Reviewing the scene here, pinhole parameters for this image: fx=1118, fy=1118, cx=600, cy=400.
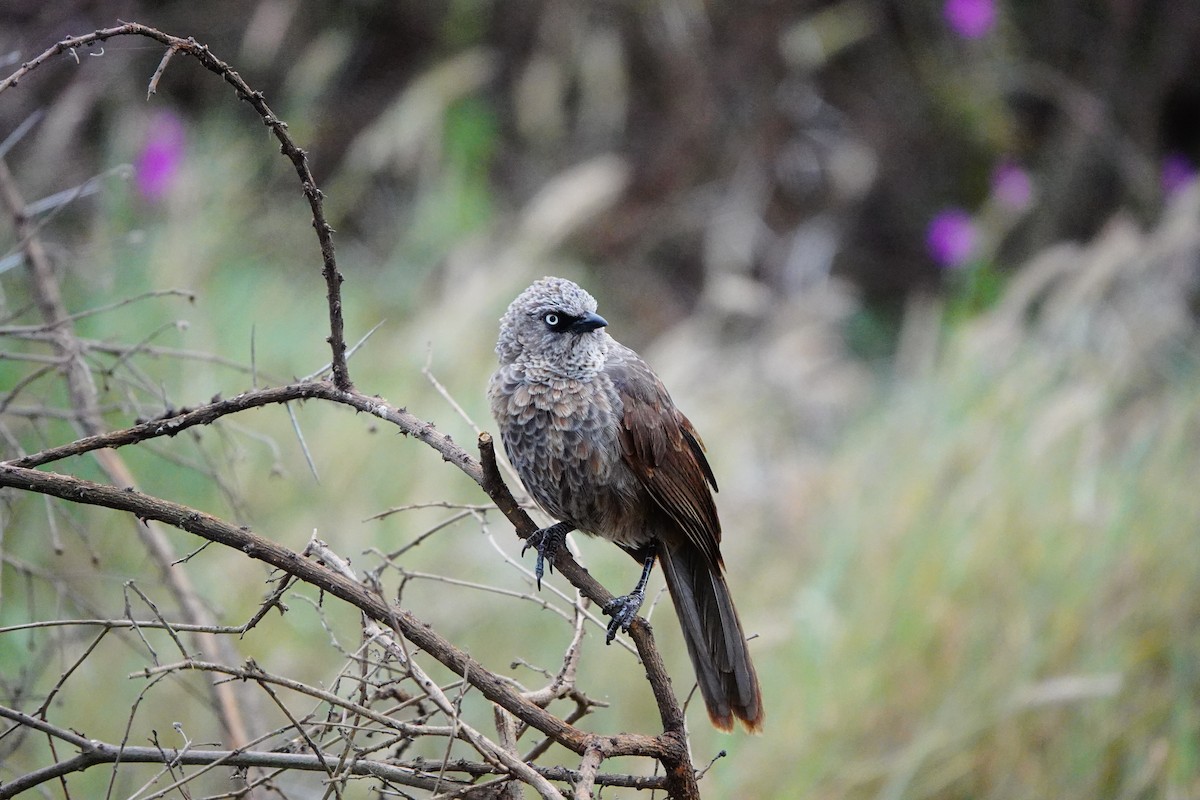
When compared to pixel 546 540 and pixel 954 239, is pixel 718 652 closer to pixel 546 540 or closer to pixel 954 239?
pixel 546 540

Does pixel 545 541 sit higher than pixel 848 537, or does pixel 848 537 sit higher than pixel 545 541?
pixel 848 537

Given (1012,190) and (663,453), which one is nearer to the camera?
(663,453)

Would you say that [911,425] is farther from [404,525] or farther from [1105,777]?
[404,525]

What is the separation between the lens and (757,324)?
8.62 m

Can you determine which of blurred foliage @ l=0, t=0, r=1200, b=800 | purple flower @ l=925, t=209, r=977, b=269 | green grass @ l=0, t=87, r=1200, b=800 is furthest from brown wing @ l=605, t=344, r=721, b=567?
purple flower @ l=925, t=209, r=977, b=269

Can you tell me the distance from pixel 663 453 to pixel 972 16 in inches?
302

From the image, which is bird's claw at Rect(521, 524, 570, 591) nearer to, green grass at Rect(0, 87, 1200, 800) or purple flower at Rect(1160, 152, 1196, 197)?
green grass at Rect(0, 87, 1200, 800)

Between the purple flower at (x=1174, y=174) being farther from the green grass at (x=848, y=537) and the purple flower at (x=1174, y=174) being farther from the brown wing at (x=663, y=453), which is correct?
the brown wing at (x=663, y=453)

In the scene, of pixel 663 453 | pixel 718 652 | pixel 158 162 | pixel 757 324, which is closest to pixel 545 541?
pixel 663 453

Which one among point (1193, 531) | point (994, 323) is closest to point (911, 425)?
point (994, 323)

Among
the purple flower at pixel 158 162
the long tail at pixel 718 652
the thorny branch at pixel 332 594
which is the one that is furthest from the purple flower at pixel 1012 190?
the thorny branch at pixel 332 594

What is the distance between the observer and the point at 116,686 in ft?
12.9

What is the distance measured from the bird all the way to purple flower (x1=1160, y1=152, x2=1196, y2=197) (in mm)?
7301

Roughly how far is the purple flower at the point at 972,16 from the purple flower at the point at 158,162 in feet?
20.7
